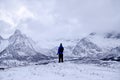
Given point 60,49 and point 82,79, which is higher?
point 60,49

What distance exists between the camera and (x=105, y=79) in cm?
1873

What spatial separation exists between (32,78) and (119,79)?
28.3ft

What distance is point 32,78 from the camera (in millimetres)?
19391

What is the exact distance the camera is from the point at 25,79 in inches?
755

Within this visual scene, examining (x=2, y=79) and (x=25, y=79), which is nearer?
(x=25, y=79)

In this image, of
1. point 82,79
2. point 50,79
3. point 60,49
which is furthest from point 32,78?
point 60,49

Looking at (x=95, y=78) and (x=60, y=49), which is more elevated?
(x=60, y=49)

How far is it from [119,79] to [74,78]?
4448 millimetres

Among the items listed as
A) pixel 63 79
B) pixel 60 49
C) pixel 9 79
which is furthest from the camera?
pixel 60 49

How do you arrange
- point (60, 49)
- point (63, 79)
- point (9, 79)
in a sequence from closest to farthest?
point (63, 79), point (9, 79), point (60, 49)

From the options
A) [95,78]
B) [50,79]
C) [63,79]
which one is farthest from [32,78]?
[95,78]

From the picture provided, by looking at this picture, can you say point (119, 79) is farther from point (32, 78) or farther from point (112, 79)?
point (32, 78)

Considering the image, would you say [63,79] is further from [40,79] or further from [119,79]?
[119,79]

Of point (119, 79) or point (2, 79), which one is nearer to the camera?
point (119, 79)
